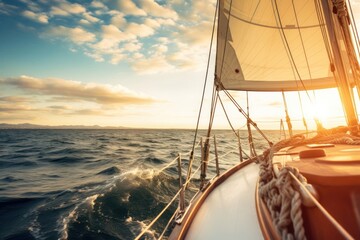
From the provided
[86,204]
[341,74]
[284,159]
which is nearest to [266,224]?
[284,159]

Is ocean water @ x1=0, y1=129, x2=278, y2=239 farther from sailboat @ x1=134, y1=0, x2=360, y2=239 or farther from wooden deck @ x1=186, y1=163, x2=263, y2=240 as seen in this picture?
sailboat @ x1=134, y1=0, x2=360, y2=239

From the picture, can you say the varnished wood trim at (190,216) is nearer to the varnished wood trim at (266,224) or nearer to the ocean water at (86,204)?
the ocean water at (86,204)

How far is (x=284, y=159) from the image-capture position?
5.99ft

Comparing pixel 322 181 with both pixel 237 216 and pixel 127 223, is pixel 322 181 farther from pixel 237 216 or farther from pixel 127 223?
pixel 127 223

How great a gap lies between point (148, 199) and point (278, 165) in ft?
19.6

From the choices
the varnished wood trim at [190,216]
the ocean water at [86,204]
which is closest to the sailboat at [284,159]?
the varnished wood trim at [190,216]

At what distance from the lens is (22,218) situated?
593cm

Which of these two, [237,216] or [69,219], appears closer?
[237,216]

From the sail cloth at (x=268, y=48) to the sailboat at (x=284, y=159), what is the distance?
23 millimetres

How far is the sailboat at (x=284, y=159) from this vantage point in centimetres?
99

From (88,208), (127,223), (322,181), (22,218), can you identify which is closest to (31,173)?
(22,218)

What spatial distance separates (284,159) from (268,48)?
4658 mm

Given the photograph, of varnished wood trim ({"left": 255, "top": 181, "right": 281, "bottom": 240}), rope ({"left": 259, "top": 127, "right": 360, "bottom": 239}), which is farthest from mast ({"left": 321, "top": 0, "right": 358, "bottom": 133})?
rope ({"left": 259, "top": 127, "right": 360, "bottom": 239})

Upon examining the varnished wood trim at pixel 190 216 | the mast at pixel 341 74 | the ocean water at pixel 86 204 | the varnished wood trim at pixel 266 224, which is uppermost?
the mast at pixel 341 74
